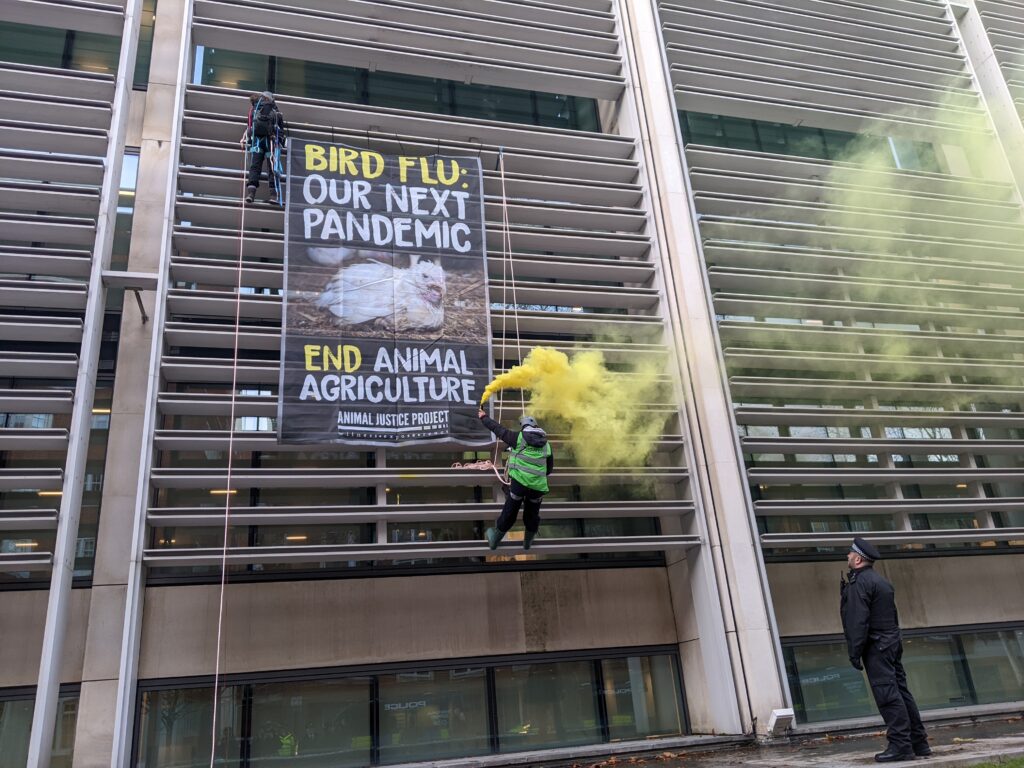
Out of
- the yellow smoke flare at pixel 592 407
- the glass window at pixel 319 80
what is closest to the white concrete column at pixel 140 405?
the glass window at pixel 319 80

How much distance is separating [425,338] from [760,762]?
5.58 m

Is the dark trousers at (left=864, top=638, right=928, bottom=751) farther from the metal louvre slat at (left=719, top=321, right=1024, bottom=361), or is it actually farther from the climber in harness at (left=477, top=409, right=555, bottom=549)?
the metal louvre slat at (left=719, top=321, right=1024, bottom=361)

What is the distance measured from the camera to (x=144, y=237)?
907cm

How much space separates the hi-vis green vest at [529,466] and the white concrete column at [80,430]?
14.6 ft

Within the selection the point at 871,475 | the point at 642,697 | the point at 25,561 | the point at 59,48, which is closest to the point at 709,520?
the point at 642,697

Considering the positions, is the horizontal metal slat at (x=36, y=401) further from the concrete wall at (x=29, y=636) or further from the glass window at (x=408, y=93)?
the glass window at (x=408, y=93)

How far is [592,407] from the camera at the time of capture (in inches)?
352

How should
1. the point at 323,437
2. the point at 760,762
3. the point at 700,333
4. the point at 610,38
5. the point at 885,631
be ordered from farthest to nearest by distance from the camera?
the point at 610,38 → the point at 700,333 → the point at 323,437 → the point at 760,762 → the point at 885,631

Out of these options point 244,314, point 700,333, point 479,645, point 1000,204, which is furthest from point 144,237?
point 1000,204

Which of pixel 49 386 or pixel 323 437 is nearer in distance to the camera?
pixel 323 437

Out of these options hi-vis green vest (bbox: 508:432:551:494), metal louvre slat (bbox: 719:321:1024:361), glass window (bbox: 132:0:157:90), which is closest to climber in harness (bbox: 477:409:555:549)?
hi-vis green vest (bbox: 508:432:551:494)

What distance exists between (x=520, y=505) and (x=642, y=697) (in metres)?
3.55

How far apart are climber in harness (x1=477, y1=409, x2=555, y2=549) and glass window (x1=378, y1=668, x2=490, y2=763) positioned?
243 cm

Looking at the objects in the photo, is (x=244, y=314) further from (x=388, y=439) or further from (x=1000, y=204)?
(x=1000, y=204)
